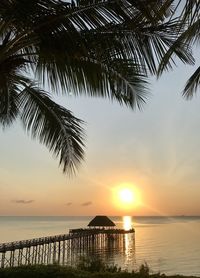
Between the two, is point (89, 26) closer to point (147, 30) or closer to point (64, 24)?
point (64, 24)

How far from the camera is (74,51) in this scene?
584 cm

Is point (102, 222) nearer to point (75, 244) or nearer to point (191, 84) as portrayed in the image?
point (75, 244)

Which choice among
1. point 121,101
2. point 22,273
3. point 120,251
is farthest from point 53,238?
point 121,101

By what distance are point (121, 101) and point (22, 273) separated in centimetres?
470

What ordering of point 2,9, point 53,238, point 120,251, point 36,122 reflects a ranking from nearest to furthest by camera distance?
point 2,9
point 36,122
point 53,238
point 120,251

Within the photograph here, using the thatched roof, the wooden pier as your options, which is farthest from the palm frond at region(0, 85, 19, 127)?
the thatched roof

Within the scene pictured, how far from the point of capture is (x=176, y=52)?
6535 mm

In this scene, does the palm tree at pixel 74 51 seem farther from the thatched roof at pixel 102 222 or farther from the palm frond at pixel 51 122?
the thatched roof at pixel 102 222

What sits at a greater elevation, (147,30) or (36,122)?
(147,30)

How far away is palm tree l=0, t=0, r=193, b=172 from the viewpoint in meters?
5.29

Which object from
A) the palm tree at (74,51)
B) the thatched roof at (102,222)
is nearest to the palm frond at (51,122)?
the palm tree at (74,51)

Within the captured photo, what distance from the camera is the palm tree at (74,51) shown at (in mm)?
5289

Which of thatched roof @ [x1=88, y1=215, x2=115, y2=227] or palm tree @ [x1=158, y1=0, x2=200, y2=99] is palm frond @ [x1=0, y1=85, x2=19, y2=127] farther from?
thatched roof @ [x1=88, y1=215, x2=115, y2=227]

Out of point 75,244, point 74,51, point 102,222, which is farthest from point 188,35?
point 102,222
